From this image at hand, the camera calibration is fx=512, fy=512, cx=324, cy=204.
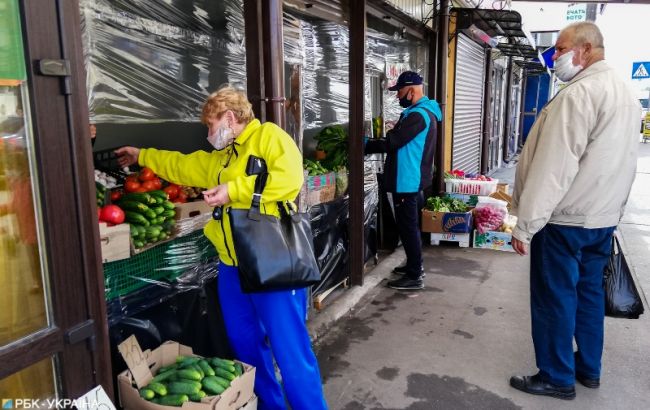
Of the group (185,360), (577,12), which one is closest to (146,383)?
(185,360)

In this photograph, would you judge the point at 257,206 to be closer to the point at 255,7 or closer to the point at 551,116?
the point at 255,7

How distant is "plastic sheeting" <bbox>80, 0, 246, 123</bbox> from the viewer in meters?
2.63

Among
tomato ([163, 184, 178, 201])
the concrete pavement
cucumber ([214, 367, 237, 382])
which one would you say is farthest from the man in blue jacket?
cucumber ([214, 367, 237, 382])

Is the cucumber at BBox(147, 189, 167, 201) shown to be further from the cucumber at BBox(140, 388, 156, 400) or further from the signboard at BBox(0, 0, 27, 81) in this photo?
the signboard at BBox(0, 0, 27, 81)

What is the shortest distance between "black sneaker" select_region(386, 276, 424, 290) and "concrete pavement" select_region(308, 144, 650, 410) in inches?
2.8

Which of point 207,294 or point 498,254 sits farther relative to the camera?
point 498,254

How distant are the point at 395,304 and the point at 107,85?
10.2ft

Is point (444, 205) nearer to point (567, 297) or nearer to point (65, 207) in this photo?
point (567, 297)

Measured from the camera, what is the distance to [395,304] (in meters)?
4.70

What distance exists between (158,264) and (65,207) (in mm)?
1125

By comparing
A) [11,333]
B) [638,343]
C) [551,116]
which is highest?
[551,116]

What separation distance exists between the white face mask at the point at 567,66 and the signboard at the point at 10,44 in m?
2.78

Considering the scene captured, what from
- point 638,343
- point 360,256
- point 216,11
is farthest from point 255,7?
point 638,343

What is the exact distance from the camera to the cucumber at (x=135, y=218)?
2.54 meters
